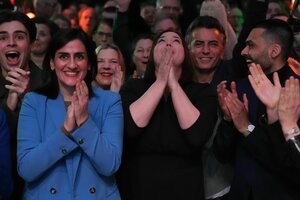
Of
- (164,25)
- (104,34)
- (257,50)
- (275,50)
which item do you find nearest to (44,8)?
(104,34)

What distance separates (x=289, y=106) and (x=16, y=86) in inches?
66.8

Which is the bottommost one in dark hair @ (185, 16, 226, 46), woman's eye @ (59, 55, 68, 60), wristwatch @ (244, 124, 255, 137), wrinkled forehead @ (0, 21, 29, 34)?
wristwatch @ (244, 124, 255, 137)

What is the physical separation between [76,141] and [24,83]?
77cm

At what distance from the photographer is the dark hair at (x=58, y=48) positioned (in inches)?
159

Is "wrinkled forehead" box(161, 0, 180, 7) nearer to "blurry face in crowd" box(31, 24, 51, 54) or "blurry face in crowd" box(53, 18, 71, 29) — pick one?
"blurry face in crowd" box(53, 18, 71, 29)

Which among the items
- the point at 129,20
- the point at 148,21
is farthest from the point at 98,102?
the point at 148,21

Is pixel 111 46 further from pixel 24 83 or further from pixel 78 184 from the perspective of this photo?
pixel 78 184

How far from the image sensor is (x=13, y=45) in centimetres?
462

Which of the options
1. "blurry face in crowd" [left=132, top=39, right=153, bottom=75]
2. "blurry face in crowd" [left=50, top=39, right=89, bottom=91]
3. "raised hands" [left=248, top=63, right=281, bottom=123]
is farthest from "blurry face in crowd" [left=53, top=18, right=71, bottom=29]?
"raised hands" [left=248, top=63, right=281, bottom=123]

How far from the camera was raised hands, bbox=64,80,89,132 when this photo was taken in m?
3.72

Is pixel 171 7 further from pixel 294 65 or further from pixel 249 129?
pixel 249 129

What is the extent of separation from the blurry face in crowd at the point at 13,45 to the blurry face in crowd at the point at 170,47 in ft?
3.03

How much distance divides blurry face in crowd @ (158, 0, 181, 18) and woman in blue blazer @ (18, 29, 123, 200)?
353cm

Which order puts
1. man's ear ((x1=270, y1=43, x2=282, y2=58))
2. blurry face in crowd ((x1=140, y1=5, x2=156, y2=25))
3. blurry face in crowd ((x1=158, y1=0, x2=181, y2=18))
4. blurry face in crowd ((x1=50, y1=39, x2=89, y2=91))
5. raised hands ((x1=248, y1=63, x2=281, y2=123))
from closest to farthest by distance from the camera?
raised hands ((x1=248, y1=63, x2=281, y2=123)), blurry face in crowd ((x1=50, y1=39, x2=89, y2=91)), man's ear ((x1=270, y1=43, x2=282, y2=58)), blurry face in crowd ((x1=158, y1=0, x2=181, y2=18)), blurry face in crowd ((x1=140, y1=5, x2=156, y2=25))
